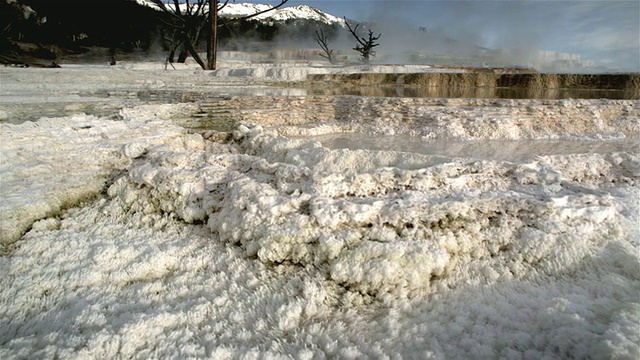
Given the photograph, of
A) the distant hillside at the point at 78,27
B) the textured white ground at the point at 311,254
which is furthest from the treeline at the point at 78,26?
the textured white ground at the point at 311,254

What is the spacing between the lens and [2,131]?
1.69m

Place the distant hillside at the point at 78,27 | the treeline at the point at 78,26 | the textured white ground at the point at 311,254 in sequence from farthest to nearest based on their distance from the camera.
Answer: the treeline at the point at 78,26 < the distant hillside at the point at 78,27 < the textured white ground at the point at 311,254

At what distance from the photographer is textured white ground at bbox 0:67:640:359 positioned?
2.56ft

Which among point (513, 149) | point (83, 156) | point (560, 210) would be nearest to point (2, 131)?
point (83, 156)

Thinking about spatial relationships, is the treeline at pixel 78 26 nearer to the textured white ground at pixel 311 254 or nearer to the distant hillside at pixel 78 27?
the distant hillside at pixel 78 27

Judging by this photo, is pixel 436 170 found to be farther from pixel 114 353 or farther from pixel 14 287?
pixel 14 287

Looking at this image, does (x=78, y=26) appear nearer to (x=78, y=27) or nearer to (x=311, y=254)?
(x=78, y=27)

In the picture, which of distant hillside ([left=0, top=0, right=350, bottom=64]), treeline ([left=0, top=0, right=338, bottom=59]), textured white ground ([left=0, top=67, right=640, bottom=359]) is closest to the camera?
textured white ground ([left=0, top=67, right=640, bottom=359])

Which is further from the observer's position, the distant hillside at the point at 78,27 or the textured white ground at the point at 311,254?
the distant hillside at the point at 78,27

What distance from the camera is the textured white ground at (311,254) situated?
0.78 metres

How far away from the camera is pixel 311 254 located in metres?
1.05

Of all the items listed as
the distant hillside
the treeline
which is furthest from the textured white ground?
the treeline

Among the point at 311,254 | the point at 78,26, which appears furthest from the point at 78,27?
the point at 311,254

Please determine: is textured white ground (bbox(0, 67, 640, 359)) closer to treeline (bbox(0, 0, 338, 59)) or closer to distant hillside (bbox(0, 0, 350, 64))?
distant hillside (bbox(0, 0, 350, 64))
